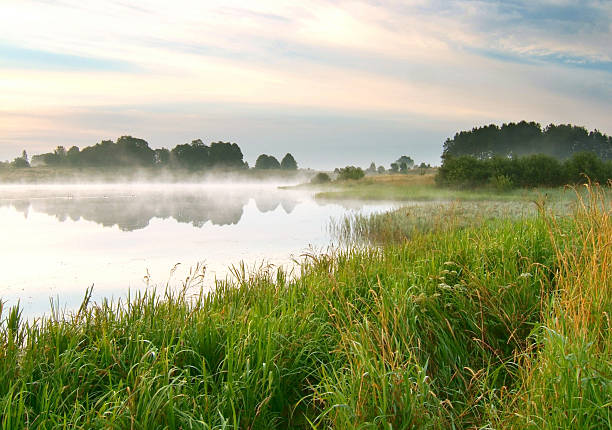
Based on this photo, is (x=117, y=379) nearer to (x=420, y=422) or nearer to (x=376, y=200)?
(x=420, y=422)

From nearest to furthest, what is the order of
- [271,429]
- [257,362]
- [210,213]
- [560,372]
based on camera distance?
[560,372], [271,429], [257,362], [210,213]

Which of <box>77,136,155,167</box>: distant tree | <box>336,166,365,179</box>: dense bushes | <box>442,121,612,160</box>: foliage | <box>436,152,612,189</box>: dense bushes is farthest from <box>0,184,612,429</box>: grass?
<box>77,136,155,167</box>: distant tree

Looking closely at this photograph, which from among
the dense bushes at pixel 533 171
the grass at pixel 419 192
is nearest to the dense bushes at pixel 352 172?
the grass at pixel 419 192

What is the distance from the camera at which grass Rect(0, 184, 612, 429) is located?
→ 2.88 m

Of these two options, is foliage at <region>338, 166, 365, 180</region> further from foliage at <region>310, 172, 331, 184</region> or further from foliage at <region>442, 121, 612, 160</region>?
foliage at <region>442, 121, 612, 160</region>

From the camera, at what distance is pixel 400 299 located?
4699 mm

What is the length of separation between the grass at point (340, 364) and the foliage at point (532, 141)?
64346mm

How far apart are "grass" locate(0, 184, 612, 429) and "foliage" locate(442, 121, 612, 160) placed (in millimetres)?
64346

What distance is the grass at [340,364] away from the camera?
288cm

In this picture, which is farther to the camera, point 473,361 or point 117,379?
point 473,361

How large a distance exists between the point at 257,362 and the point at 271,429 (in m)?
0.54

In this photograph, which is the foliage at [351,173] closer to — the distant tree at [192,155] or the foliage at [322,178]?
the foliage at [322,178]

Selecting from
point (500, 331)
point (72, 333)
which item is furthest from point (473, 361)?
point (72, 333)

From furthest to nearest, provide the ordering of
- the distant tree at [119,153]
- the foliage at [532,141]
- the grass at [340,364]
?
the distant tree at [119,153]
the foliage at [532,141]
the grass at [340,364]
